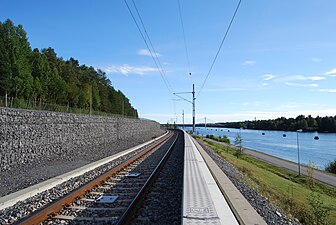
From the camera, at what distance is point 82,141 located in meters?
20.7

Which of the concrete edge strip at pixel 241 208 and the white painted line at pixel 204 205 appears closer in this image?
the white painted line at pixel 204 205

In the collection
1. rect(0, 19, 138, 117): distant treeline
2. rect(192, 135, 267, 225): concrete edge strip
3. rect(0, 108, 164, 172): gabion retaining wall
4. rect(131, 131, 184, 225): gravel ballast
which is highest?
rect(0, 19, 138, 117): distant treeline

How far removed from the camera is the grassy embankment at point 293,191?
39.7 feet

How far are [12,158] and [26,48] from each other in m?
38.8

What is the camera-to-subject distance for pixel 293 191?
21703 mm

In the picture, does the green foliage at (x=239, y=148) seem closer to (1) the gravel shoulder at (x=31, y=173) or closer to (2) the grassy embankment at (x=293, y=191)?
(2) the grassy embankment at (x=293, y=191)

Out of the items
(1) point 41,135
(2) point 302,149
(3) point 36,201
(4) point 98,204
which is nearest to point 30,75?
(1) point 41,135

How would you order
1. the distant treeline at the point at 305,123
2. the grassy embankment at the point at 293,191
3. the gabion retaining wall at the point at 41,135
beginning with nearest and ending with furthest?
1. the gabion retaining wall at the point at 41,135
2. the grassy embankment at the point at 293,191
3. the distant treeline at the point at 305,123

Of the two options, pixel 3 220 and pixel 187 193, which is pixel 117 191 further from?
pixel 3 220


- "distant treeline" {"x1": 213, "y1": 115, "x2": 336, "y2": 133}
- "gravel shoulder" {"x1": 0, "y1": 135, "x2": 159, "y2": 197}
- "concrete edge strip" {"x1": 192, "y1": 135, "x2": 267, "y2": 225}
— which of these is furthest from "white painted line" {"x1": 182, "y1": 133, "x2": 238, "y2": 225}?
"distant treeline" {"x1": 213, "y1": 115, "x2": 336, "y2": 133}

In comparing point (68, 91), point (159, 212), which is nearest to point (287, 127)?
point (68, 91)

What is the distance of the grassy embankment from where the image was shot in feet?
39.7

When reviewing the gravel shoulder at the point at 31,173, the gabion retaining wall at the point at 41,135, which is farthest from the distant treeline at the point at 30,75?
the gravel shoulder at the point at 31,173

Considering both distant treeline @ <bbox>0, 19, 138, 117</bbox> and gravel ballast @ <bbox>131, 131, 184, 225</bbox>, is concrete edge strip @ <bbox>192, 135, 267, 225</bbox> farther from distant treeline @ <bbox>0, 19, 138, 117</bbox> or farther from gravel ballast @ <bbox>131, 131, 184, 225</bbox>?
distant treeline @ <bbox>0, 19, 138, 117</bbox>
